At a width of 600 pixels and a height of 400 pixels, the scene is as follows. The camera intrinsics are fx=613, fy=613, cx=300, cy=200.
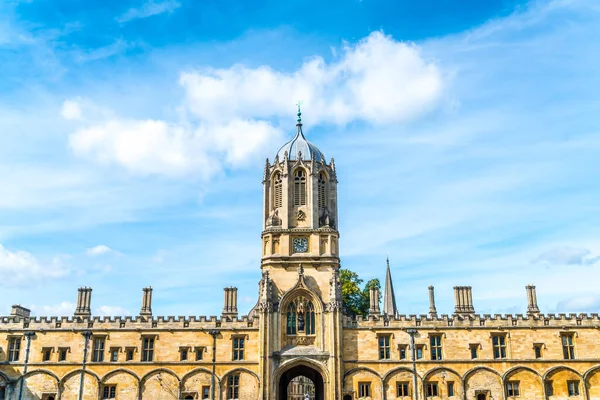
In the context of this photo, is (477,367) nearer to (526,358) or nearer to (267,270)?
(526,358)

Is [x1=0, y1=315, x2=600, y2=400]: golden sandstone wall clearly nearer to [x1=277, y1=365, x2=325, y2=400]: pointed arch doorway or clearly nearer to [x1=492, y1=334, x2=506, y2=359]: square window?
[x1=492, y1=334, x2=506, y2=359]: square window

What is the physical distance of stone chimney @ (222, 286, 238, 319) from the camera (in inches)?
2290

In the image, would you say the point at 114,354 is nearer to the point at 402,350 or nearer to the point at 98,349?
the point at 98,349

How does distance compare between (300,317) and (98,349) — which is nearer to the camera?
(300,317)

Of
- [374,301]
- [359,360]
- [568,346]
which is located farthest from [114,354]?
[568,346]

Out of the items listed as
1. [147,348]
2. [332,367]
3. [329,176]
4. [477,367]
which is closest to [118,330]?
[147,348]

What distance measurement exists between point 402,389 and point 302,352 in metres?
8.70

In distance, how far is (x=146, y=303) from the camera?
181ft

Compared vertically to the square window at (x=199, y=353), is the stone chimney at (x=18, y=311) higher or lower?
higher

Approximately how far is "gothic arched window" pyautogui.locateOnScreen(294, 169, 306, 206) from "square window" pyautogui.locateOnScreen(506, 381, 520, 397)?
22.7 meters

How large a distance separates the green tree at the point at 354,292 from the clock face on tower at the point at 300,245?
1311 centimetres

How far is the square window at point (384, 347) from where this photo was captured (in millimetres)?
50594

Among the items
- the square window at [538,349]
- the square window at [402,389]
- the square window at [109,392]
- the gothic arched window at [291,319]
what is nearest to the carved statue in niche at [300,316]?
the gothic arched window at [291,319]

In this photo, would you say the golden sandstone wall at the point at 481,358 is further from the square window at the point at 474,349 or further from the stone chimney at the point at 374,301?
the stone chimney at the point at 374,301
